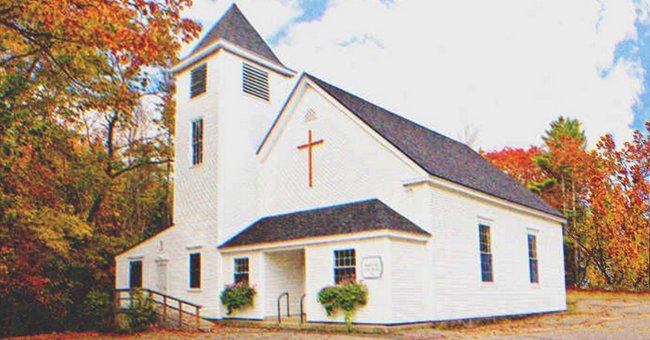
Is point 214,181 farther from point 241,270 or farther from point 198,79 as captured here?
point 198,79

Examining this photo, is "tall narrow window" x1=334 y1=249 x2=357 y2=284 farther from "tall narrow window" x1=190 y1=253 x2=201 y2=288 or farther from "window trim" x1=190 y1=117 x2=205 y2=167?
"window trim" x1=190 y1=117 x2=205 y2=167

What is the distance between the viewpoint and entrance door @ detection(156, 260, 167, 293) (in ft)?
72.5

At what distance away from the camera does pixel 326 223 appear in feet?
57.3

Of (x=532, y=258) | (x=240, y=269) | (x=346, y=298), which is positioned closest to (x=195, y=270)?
(x=240, y=269)

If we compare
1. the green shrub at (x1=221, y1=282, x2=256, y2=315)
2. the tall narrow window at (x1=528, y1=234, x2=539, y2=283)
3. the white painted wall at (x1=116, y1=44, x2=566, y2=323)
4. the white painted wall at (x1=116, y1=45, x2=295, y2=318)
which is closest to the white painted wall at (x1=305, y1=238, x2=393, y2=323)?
the white painted wall at (x1=116, y1=44, x2=566, y2=323)

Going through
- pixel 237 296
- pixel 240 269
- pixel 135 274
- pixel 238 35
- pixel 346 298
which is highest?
pixel 238 35

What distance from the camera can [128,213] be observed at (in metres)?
31.6

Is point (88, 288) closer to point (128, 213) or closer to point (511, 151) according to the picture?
point (128, 213)

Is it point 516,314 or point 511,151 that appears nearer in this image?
point 516,314

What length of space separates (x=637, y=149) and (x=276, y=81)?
80.5 feet

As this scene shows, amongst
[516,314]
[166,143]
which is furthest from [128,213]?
[516,314]

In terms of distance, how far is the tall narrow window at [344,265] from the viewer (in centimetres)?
1594

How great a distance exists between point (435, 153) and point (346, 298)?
7.16 meters

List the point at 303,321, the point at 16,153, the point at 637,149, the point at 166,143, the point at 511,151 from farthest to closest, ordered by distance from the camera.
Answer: the point at 511,151
the point at 637,149
the point at 166,143
the point at 303,321
the point at 16,153
